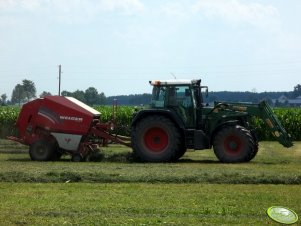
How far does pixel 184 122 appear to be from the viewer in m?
19.9

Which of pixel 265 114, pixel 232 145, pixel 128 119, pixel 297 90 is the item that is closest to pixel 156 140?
pixel 232 145

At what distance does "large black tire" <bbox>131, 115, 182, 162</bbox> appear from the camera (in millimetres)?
19766

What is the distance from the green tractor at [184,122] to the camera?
64.8ft

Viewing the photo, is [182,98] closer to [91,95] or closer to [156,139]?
[156,139]

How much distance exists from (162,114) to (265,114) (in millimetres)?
3326

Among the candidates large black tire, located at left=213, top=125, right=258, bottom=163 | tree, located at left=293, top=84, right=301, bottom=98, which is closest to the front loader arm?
large black tire, located at left=213, top=125, right=258, bottom=163

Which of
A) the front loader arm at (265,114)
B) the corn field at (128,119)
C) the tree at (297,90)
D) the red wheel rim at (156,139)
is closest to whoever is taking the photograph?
the front loader arm at (265,114)

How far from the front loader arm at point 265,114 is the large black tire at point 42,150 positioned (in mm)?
5607

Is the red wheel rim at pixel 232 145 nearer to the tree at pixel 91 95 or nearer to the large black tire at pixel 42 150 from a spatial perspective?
the large black tire at pixel 42 150

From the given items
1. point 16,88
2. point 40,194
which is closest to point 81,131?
point 40,194

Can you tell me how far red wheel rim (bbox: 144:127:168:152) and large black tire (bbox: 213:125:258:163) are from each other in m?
1.67

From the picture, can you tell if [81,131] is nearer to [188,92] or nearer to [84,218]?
[188,92]

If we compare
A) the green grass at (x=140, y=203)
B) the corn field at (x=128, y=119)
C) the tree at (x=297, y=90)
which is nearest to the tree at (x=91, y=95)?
the tree at (x=297, y=90)

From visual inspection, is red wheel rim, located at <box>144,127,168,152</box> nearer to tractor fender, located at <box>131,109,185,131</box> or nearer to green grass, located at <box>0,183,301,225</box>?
tractor fender, located at <box>131,109,185,131</box>
